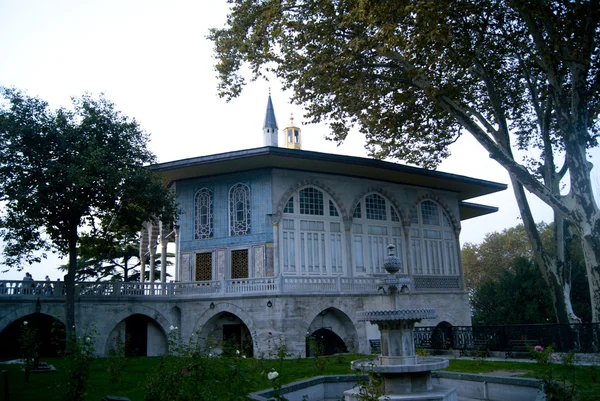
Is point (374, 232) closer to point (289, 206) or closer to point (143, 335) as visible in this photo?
point (289, 206)

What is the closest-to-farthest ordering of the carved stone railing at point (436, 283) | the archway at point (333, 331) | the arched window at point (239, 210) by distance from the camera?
1. the archway at point (333, 331)
2. the arched window at point (239, 210)
3. the carved stone railing at point (436, 283)

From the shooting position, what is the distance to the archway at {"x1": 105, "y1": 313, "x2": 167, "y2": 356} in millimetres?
18406

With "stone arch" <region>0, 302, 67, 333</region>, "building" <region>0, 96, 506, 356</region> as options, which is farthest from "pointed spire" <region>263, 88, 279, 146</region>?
"stone arch" <region>0, 302, 67, 333</region>

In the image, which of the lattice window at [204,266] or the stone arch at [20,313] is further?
the lattice window at [204,266]

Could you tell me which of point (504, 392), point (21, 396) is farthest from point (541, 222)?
point (21, 396)

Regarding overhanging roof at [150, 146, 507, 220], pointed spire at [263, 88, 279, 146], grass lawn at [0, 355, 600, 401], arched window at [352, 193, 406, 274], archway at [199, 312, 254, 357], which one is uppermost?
pointed spire at [263, 88, 279, 146]

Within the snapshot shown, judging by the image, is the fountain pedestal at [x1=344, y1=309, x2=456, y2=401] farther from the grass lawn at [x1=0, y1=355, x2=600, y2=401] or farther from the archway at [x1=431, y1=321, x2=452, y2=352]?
the archway at [x1=431, y1=321, x2=452, y2=352]

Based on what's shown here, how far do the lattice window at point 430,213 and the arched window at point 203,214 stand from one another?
32.3 ft

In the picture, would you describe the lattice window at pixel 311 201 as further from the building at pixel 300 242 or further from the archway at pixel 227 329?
the archway at pixel 227 329

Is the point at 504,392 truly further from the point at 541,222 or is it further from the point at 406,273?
the point at 541,222

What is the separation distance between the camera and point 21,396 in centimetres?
860

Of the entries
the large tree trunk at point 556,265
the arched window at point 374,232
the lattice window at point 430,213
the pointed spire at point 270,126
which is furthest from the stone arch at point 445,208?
the pointed spire at point 270,126

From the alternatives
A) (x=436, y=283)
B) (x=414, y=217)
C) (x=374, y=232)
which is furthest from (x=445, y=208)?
(x=374, y=232)

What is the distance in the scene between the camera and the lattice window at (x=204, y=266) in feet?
66.4
